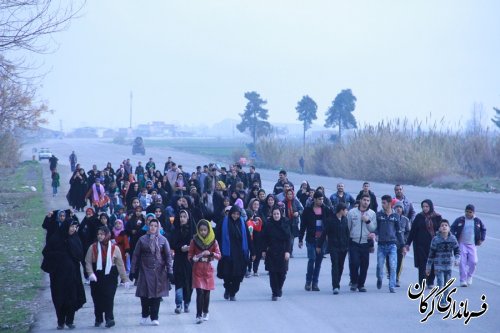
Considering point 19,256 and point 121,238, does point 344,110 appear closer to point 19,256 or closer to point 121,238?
point 19,256

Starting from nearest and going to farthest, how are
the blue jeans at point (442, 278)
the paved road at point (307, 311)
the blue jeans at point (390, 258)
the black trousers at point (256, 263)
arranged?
the paved road at point (307, 311) < the blue jeans at point (442, 278) < the blue jeans at point (390, 258) < the black trousers at point (256, 263)

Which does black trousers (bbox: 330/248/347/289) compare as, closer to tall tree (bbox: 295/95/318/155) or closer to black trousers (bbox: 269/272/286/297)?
black trousers (bbox: 269/272/286/297)

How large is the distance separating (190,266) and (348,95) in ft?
261

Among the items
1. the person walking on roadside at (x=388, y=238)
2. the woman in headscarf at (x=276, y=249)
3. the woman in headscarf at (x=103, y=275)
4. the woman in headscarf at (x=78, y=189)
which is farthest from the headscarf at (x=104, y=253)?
the woman in headscarf at (x=78, y=189)

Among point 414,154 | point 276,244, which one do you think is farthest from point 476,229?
point 414,154

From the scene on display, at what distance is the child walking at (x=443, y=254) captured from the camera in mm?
12883

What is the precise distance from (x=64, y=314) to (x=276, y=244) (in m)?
3.70

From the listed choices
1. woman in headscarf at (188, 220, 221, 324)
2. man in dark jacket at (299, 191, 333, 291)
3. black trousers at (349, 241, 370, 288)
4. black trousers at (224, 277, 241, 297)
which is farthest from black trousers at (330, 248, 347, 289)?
woman in headscarf at (188, 220, 221, 324)

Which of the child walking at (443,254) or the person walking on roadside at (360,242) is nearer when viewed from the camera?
the child walking at (443,254)

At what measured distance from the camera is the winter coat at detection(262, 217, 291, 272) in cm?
1344

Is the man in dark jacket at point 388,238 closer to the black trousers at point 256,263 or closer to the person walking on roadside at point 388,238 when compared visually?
the person walking on roadside at point 388,238

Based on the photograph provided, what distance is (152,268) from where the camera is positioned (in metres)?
11.6

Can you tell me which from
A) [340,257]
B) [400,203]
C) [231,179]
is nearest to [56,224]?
[340,257]

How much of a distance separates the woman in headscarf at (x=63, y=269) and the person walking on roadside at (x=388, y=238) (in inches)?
201
